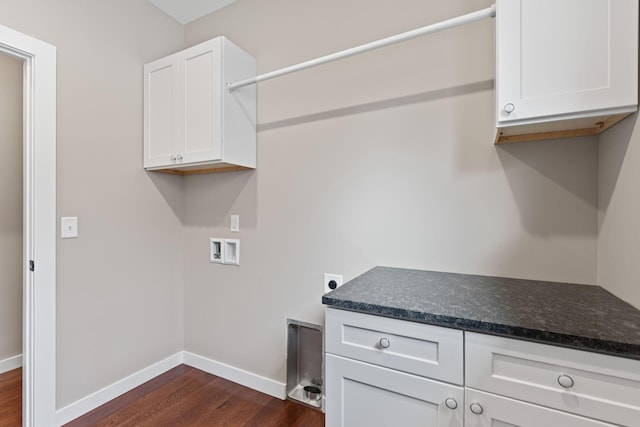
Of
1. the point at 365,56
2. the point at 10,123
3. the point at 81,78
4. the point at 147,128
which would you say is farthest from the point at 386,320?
the point at 10,123

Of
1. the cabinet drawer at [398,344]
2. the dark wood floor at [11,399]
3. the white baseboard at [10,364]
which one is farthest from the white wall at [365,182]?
the white baseboard at [10,364]

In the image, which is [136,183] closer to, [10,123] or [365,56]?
[10,123]

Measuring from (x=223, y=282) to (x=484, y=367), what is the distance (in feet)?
5.89

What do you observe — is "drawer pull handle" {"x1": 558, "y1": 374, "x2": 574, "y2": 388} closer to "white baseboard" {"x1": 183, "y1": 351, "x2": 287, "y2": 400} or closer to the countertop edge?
the countertop edge

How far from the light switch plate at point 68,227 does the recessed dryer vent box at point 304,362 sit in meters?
1.39

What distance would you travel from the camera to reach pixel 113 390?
6.38 feet

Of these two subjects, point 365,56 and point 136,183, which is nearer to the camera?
point 365,56

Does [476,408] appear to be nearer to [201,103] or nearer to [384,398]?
[384,398]

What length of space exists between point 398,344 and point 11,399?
2521 millimetres

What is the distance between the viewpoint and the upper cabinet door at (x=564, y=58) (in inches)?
36.9

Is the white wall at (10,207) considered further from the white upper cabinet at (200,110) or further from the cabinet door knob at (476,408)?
the cabinet door knob at (476,408)

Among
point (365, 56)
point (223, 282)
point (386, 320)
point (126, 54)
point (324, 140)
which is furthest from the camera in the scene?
point (223, 282)

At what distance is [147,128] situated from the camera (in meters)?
2.09

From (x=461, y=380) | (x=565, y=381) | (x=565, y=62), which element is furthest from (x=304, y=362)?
(x=565, y=62)
